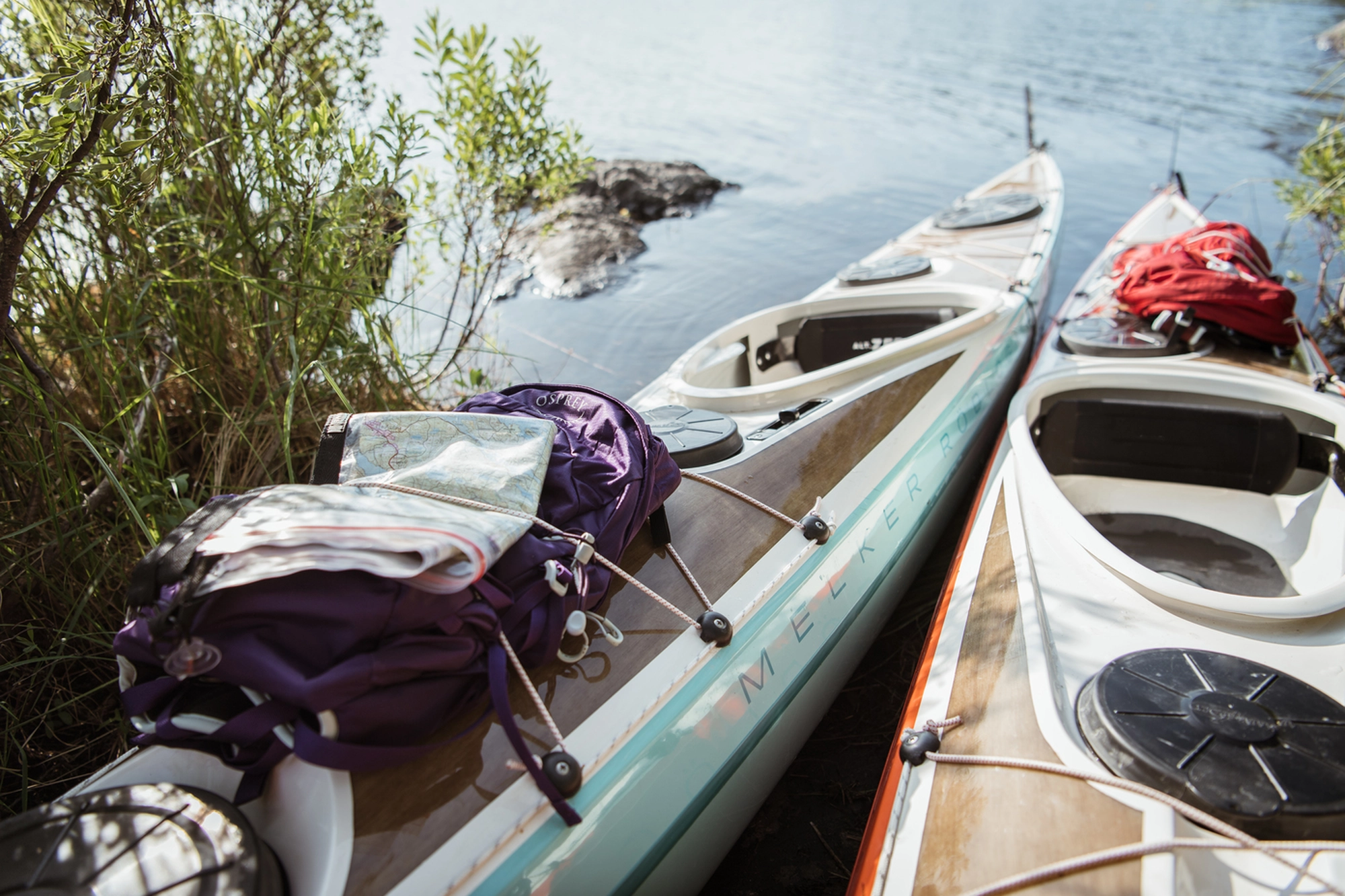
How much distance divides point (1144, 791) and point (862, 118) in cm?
1164

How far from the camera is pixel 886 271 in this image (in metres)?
3.89

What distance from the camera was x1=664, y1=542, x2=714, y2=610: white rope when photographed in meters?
1.85

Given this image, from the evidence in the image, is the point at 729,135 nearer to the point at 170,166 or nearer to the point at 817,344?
the point at 817,344

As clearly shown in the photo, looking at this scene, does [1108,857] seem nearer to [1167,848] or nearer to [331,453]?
[1167,848]

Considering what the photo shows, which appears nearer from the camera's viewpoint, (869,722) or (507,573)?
(507,573)

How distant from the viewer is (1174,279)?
3.20 metres

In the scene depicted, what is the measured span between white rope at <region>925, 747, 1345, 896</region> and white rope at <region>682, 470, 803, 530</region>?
71 cm

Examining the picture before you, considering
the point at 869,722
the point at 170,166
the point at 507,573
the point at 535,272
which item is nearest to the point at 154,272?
the point at 170,166

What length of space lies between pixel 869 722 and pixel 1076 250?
608cm

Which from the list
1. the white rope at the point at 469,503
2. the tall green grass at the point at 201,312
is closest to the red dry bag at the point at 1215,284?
the tall green grass at the point at 201,312

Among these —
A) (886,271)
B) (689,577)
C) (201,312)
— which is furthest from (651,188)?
(689,577)

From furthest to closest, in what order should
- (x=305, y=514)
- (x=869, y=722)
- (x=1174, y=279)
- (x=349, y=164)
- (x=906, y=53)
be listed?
(x=906, y=53) → (x=1174, y=279) → (x=349, y=164) → (x=869, y=722) → (x=305, y=514)

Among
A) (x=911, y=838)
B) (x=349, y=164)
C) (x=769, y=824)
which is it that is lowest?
(x=769, y=824)

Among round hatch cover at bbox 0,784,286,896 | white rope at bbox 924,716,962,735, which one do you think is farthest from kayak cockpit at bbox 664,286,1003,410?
round hatch cover at bbox 0,784,286,896
